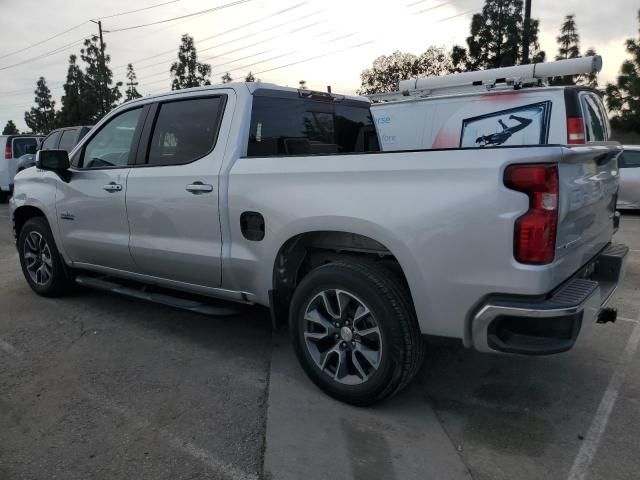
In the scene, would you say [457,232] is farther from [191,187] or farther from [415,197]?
[191,187]

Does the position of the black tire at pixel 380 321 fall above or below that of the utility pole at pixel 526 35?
below

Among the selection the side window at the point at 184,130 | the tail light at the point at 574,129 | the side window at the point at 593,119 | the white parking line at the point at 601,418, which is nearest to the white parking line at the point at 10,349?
the side window at the point at 184,130

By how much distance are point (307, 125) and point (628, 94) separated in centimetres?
2978

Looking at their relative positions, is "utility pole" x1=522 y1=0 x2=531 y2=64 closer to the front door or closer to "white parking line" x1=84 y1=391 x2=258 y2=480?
the front door

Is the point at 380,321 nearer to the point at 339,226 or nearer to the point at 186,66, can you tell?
the point at 339,226

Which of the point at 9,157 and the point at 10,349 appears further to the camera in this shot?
the point at 9,157

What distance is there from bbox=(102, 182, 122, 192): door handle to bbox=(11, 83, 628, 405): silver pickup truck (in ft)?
0.06

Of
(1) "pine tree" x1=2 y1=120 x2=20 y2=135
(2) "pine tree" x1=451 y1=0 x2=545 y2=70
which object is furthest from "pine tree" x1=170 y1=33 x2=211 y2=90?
(1) "pine tree" x1=2 y1=120 x2=20 y2=135

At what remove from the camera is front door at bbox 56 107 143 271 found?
4512 millimetres

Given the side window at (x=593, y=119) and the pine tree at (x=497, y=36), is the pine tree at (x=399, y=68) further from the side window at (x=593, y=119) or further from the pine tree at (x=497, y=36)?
the side window at (x=593, y=119)

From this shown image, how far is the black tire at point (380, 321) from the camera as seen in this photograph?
3.00 meters

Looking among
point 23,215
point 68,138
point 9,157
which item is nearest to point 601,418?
point 23,215

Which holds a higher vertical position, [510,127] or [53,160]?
[510,127]

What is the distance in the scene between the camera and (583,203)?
9.58ft
